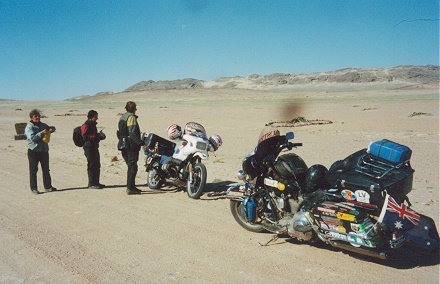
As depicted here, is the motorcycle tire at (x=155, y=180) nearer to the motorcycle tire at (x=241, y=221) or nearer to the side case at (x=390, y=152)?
the motorcycle tire at (x=241, y=221)

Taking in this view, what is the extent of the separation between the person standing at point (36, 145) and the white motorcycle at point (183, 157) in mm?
2155

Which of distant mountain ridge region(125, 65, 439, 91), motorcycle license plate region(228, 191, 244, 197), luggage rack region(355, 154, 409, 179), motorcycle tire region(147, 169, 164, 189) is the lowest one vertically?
motorcycle tire region(147, 169, 164, 189)

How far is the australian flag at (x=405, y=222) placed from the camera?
4.32 meters

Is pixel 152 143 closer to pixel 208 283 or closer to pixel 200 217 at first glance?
pixel 200 217

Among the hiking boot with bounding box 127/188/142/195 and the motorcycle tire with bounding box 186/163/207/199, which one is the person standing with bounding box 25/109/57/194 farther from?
the motorcycle tire with bounding box 186/163/207/199

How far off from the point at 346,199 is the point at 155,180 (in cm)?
522

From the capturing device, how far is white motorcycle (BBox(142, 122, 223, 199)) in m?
8.09

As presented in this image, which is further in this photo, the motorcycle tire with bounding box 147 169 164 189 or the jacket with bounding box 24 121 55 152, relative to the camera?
the motorcycle tire with bounding box 147 169 164 189

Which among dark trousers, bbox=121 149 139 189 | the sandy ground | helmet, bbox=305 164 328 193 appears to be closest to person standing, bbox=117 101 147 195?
dark trousers, bbox=121 149 139 189

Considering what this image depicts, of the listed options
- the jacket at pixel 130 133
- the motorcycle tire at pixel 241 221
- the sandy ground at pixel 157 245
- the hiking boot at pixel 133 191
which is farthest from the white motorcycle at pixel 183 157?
the motorcycle tire at pixel 241 221

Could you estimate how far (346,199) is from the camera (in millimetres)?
4762

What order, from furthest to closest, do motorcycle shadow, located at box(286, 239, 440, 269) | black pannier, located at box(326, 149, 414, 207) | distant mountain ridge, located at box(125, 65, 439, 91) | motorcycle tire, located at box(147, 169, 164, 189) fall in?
1. distant mountain ridge, located at box(125, 65, 439, 91)
2. motorcycle tire, located at box(147, 169, 164, 189)
3. motorcycle shadow, located at box(286, 239, 440, 269)
4. black pannier, located at box(326, 149, 414, 207)

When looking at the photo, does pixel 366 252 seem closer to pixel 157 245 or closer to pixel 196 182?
pixel 157 245

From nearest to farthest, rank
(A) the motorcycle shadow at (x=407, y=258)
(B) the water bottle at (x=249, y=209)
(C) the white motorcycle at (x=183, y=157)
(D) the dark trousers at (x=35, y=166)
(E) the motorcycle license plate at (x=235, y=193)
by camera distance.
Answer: (A) the motorcycle shadow at (x=407, y=258), (B) the water bottle at (x=249, y=209), (E) the motorcycle license plate at (x=235, y=193), (C) the white motorcycle at (x=183, y=157), (D) the dark trousers at (x=35, y=166)
